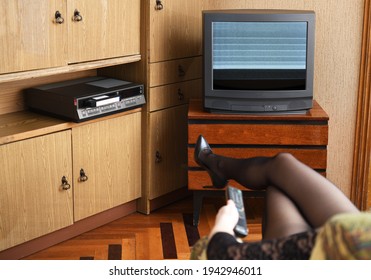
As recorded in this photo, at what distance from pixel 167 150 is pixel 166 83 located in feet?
1.28

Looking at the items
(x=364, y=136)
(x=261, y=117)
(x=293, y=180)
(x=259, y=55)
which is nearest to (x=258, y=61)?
(x=259, y=55)

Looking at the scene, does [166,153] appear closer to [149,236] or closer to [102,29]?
[149,236]

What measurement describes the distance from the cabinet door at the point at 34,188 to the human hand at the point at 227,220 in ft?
4.40

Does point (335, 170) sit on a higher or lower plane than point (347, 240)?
lower

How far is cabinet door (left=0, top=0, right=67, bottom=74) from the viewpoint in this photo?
10.3 ft

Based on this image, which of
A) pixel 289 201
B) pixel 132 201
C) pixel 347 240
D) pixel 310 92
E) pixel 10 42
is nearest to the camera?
pixel 347 240

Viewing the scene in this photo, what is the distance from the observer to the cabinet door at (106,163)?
364 cm

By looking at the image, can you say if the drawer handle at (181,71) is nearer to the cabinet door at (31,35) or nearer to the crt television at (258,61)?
the crt television at (258,61)

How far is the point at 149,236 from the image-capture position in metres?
3.79

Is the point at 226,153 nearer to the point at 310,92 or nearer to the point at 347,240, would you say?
the point at 310,92

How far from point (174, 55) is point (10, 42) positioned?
1.11 meters

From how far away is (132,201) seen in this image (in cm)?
409

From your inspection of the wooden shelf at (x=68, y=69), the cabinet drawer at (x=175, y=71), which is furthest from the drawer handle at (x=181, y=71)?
the wooden shelf at (x=68, y=69)
